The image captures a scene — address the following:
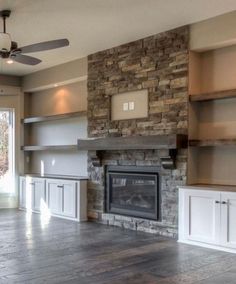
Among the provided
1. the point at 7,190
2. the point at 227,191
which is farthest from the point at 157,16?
the point at 7,190

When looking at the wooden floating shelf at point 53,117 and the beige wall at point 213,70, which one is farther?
the wooden floating shelf at point 53,117

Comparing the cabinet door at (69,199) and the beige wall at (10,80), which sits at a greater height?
the beige wall at (10,80)

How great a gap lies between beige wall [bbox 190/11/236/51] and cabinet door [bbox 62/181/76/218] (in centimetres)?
339

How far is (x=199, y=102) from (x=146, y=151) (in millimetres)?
1141

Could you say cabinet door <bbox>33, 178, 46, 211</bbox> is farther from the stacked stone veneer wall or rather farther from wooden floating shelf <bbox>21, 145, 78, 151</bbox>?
the stacked stone veneer wall

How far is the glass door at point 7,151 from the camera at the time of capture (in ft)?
30.3

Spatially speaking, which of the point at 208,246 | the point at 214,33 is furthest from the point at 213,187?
the point at 214,33

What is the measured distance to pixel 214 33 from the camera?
5.47 m

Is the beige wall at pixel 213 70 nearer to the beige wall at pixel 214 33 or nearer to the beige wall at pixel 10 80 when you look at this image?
the beige wall at pixel 214 33

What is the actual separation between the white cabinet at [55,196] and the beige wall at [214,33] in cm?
328

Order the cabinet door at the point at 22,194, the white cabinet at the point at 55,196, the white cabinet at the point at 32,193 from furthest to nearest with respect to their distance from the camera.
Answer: the cabinet door at the point at 22,194
the white cabinet at the point at 32,193
the white cabinet at the point at 55,196

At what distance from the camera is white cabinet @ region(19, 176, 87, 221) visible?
7344 millimetres

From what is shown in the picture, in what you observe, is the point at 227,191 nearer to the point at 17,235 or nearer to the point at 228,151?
the point at 228,151

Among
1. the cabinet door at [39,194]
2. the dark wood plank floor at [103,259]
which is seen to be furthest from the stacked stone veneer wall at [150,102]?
the cabinet door at [39,194]
